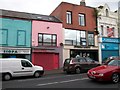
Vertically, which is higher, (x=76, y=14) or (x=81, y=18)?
(x=76, y=14)

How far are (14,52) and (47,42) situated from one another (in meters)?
4.45

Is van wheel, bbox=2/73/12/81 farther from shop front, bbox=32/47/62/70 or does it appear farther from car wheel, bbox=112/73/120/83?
shop front, bbox=32/47/62/70

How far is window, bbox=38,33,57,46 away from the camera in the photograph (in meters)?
24.9

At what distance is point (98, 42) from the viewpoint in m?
29.4

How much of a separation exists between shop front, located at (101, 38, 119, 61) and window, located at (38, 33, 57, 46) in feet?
26.1

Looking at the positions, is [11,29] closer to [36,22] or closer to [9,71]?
[36,22]

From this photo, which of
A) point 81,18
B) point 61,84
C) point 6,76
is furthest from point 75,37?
point 61,84

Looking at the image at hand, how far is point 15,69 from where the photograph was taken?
16.0 meters

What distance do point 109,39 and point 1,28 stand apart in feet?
53.0

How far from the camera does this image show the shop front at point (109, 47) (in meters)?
30.0

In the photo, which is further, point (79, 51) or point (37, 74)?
point (79, 51)

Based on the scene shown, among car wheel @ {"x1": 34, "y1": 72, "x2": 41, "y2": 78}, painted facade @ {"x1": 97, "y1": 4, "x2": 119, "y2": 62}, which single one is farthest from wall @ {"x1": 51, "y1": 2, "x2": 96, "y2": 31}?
car wheel @ {"x1": 34, "y1": 72, "x2": 41, "y2": 78}

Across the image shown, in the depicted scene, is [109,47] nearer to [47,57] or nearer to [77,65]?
[47,57]

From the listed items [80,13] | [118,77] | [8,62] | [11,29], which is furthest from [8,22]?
[118,77]
